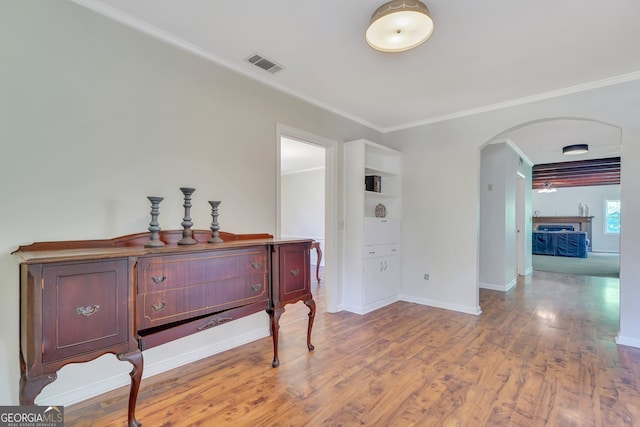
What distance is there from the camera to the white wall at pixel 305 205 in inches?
291

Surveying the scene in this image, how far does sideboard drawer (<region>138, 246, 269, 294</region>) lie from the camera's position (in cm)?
168

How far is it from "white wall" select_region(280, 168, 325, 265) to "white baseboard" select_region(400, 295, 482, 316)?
3347 mm

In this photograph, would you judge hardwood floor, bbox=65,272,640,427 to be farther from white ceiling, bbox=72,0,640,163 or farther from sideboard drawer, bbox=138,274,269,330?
white ceiling, bbox=72,0,640,163

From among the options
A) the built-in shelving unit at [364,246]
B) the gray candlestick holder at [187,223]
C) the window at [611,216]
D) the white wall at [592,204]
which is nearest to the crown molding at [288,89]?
the built-in shelving unit at [364,246]

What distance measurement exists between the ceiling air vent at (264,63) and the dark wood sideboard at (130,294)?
5.08ft

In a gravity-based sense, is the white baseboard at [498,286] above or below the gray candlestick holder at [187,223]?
below

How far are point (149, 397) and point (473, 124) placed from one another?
14.0ft

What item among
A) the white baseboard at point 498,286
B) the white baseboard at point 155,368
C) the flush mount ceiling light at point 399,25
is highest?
the flush mount ceiling light at point 399,25

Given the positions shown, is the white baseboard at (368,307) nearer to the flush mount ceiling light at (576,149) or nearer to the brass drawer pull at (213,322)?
the brass drawer pull at (213,322)

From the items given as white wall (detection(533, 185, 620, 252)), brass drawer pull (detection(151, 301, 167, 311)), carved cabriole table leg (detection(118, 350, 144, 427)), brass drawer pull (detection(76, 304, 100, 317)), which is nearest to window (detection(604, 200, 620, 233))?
white wall (detection(533, 185, 620, 252))

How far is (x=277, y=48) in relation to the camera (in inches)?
97.0

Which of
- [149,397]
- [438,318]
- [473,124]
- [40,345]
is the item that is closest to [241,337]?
[149,397]

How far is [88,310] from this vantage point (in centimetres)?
145

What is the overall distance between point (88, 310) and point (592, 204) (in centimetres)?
1562
